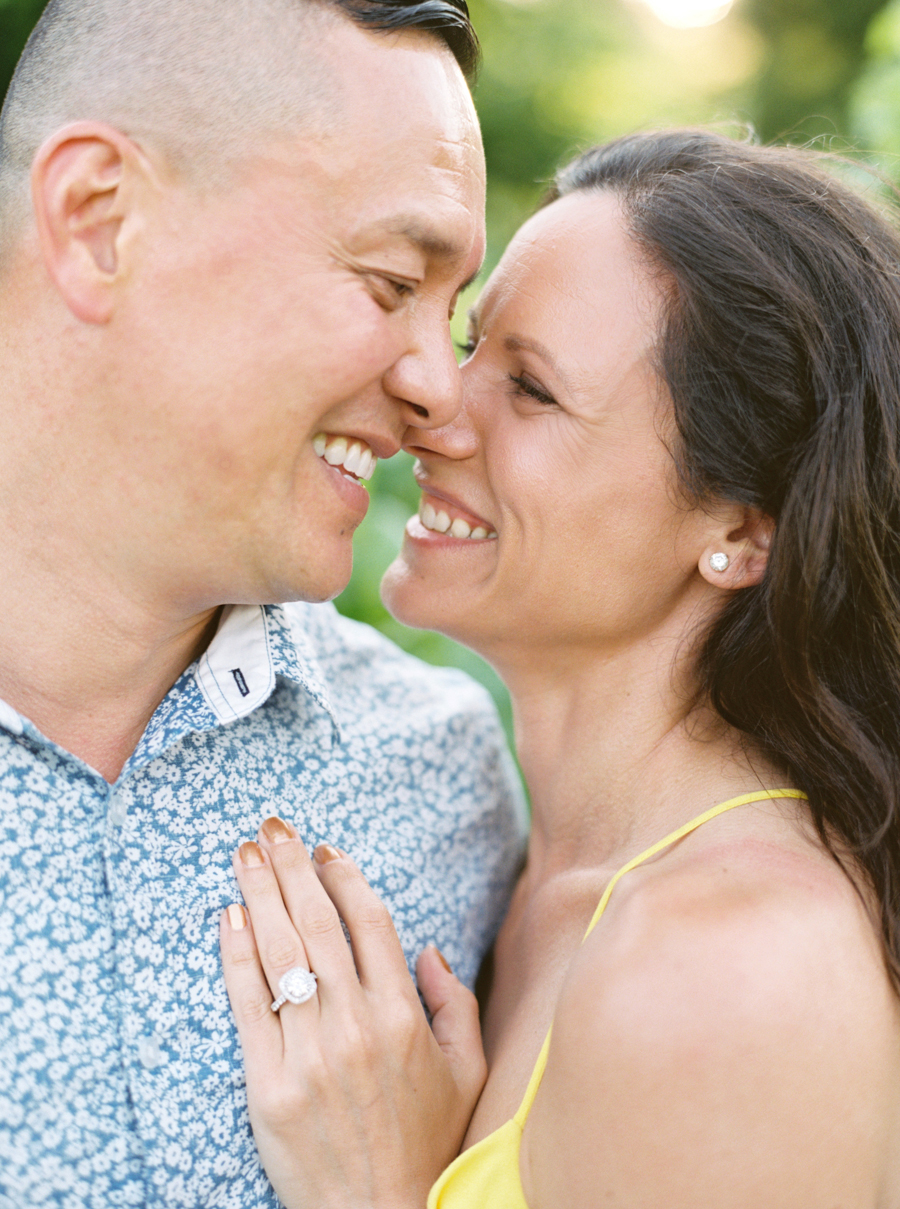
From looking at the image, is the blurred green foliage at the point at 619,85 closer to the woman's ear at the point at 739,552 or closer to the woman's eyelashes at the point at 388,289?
the woman's ear at the point at 739,552

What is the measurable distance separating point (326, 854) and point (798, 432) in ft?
4.01

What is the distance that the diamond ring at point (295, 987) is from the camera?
1.72 m

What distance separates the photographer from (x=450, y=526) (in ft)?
7.55

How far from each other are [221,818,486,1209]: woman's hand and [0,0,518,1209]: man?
6cm

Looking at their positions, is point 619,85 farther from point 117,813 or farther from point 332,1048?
point 332,1048

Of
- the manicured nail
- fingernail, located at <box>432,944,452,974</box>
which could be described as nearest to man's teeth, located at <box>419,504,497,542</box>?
the manicured nail

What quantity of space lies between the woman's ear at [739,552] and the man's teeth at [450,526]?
0.47 meters

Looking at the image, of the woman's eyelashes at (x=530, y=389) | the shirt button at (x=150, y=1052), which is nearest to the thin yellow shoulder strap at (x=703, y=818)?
the shirt button at (x=150, y=1052)

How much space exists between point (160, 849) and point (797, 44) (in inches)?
398

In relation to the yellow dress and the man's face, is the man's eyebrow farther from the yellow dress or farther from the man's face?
the yellow dress

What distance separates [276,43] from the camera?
1665 millimetres

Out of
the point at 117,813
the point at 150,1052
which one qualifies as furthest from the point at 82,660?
the point at 150,1052

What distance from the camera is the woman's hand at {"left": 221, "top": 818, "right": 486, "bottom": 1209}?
1704 mm

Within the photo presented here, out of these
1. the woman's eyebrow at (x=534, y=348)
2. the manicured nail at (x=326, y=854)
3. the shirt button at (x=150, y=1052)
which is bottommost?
the shirt button at (x=150, y=1052)
